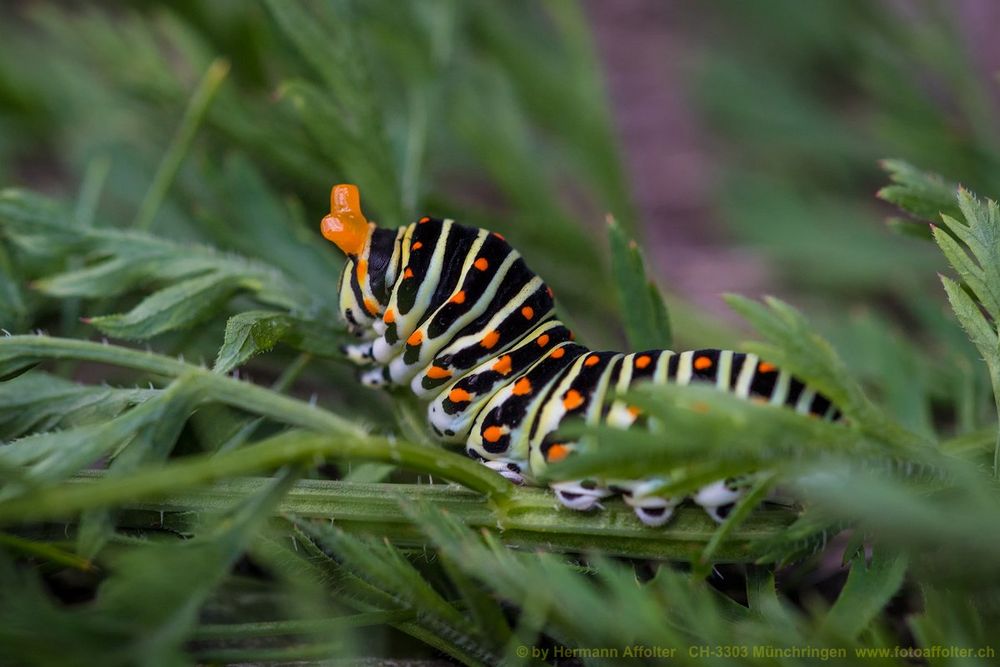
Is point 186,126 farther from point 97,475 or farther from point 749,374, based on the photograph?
point 749,374

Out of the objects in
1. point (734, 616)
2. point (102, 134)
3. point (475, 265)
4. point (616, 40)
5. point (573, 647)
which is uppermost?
A: point (616, 40)

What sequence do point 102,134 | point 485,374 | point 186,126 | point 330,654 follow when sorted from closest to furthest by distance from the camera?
point 330,654 → point 485,374 → point 186,126 → point 102,134

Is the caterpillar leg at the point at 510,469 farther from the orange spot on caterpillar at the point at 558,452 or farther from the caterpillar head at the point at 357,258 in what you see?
Answer: the caterpillar head at the point at 357,258

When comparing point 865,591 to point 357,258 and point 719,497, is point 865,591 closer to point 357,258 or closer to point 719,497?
point 719,497

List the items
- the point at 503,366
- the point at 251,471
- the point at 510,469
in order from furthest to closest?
the point at 503,366
the point at 510,469
the point at 251,471

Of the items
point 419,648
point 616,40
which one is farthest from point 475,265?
point 616,40

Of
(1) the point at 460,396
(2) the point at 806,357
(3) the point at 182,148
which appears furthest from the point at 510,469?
(3) the point at 182,148
